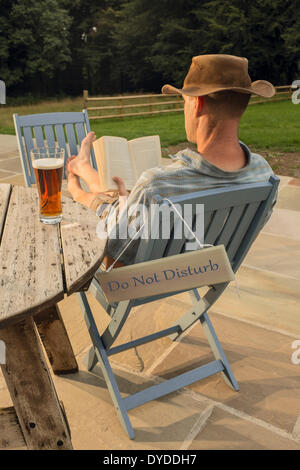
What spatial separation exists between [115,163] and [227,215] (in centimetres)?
82

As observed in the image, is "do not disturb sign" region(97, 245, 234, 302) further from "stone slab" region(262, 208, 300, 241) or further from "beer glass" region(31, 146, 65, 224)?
"stone slab" region(262, 208, 300, 241)

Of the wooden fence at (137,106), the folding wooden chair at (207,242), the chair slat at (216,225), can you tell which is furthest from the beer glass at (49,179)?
the wooden fence at (137,106)

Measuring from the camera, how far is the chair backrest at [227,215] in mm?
1547

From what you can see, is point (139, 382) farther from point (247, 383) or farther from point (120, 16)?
point (120, 16)

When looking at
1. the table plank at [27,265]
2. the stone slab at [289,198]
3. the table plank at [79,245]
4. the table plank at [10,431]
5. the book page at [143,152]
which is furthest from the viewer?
the stone slab at [289,198]

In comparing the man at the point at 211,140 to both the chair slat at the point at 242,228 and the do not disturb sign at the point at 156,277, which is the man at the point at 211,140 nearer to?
the chair slat at the point at 242,228

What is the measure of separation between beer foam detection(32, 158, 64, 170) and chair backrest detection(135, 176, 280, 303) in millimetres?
385

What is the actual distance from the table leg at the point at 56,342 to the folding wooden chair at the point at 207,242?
0.10m

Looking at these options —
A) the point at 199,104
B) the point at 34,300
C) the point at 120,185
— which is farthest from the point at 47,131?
the point at 34,300

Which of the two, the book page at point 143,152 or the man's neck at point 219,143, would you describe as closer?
the man's neck at point 219,143

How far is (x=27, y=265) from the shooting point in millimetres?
1333

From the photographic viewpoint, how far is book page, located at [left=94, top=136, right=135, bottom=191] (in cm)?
218
